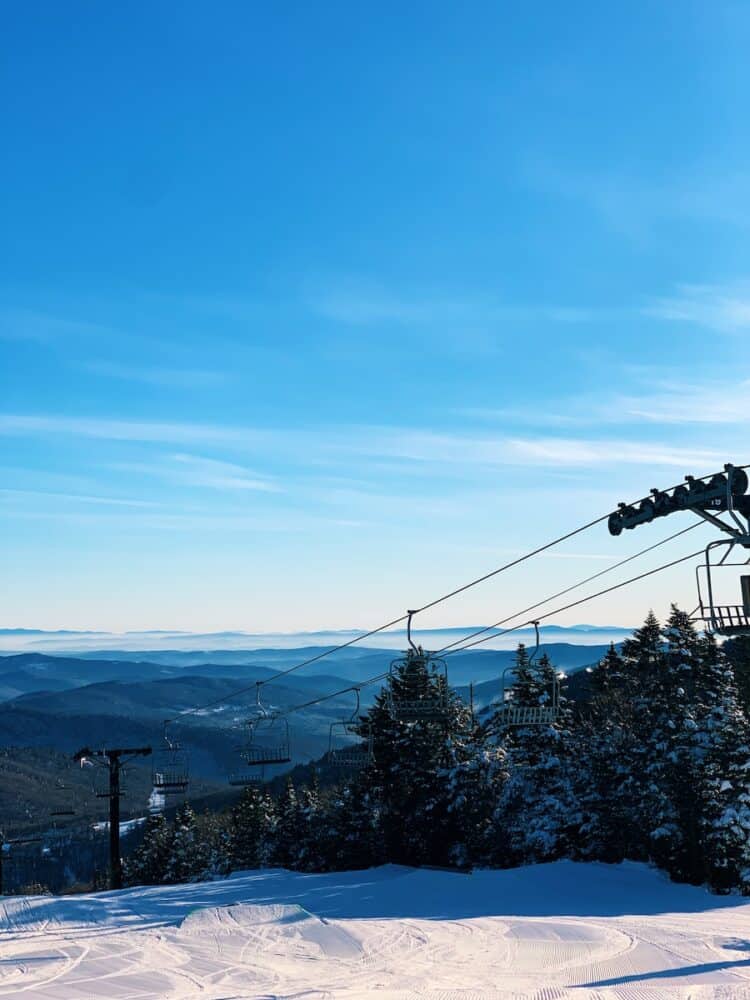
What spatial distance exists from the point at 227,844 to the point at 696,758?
48437 mm

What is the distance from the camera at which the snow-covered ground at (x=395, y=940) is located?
18.1m

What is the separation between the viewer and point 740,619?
45.7 ft

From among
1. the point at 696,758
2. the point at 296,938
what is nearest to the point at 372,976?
the point at 296,938

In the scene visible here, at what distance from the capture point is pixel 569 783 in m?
43.7

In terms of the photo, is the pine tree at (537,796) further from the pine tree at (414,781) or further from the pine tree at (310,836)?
the pine tree at (310,836)

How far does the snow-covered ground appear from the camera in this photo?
18094 mm

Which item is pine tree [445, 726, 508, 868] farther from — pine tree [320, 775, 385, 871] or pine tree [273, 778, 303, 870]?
pine tree [273, 778, 303, 870]

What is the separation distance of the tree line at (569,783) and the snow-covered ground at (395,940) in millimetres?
3864

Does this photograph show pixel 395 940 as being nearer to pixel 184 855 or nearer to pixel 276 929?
pixel 276 929

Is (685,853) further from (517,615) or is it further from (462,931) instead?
(517,615)

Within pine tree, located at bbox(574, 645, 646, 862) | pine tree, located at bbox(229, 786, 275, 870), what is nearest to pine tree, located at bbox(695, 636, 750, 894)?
pine tree, located at bbox(574, 645, 646, 862)

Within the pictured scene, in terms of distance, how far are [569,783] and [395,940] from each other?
73.4 ft

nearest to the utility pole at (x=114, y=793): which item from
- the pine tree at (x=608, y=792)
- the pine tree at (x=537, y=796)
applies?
the pine tree at (x=537, y=796)

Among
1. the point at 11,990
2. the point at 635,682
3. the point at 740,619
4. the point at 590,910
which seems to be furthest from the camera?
the point at 635,682
